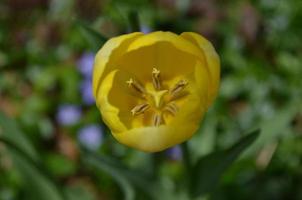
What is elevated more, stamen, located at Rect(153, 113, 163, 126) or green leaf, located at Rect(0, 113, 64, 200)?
stamen, located at Rect(153, 113, 163, 126)

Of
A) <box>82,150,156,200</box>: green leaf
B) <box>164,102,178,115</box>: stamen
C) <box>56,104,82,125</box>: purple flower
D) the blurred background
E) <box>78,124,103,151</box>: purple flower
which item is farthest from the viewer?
<box>56,104,82,125</box>: purple flower

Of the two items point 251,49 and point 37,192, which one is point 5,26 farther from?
point 37,192

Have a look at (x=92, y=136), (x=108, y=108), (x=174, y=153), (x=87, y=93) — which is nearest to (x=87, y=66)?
(x=87, y=93)

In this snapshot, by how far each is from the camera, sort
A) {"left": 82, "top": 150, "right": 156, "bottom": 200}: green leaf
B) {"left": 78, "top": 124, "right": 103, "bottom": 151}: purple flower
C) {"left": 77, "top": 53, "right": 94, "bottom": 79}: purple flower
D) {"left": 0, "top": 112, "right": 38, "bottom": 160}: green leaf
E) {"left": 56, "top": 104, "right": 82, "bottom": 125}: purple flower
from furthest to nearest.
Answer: {"left": 77, "top": 53, "right": 94, "bottom": 79}: purple flower
{"left": 56, "top": 104, "right": 82, "bottom": 125}: purple flower
{"left": 78, "top": 124, "right": 103, "bottom": 151}: purple flower
{"left": 0, "top": 112, "right": 38, "bottom": 160}: green leaf
{"left": 82, "top": 150, "right": 156, "bottom": 200}: green leaf

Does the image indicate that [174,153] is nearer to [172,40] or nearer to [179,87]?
[179,87]

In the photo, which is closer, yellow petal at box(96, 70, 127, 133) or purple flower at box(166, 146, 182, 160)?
yellow petal at box(96, 70, 127, 133)

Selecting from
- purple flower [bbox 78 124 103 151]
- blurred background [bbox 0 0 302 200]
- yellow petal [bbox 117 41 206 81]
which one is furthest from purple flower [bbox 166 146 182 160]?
yellow petal [bbox 117 41 206 81]

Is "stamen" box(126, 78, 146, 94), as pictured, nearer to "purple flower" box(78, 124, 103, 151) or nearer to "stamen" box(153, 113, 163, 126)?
"stamen" box(153, 113, 163, 126)
